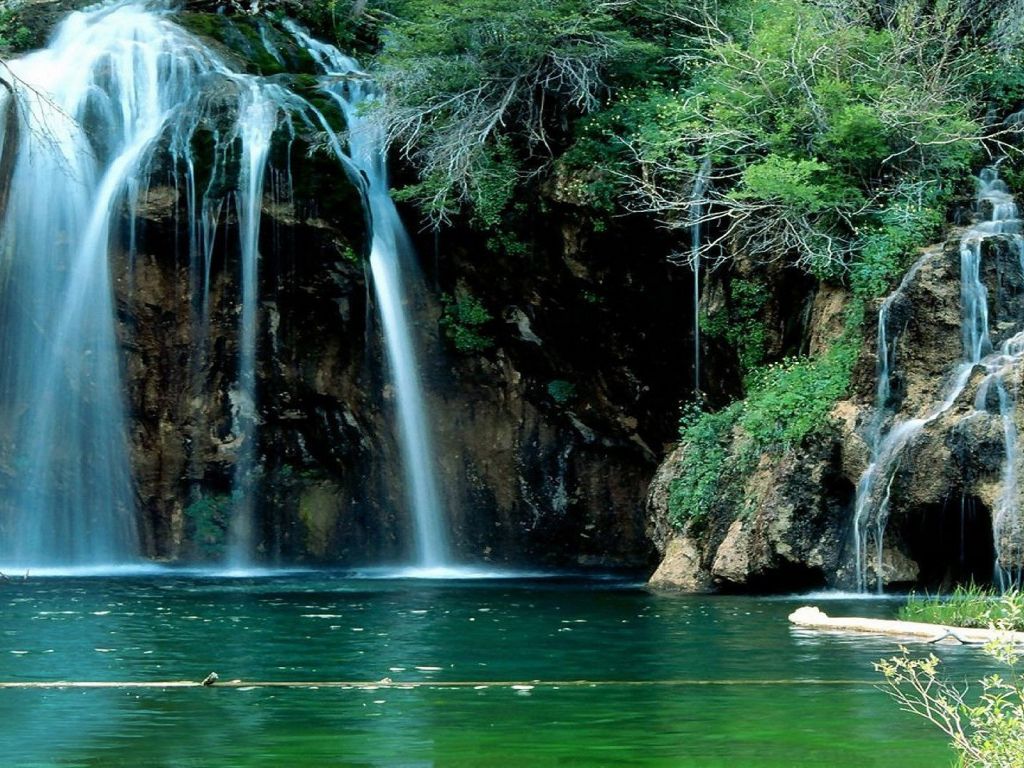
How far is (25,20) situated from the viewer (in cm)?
2527

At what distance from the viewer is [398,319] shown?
2241cm

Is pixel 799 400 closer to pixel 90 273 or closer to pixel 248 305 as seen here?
pixel 248 305

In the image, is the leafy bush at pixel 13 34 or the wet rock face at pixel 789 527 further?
the leafy bush at pixel 13 34

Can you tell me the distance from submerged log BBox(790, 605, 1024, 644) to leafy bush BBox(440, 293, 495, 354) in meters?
10.0

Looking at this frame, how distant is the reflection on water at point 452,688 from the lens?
23.7 ft

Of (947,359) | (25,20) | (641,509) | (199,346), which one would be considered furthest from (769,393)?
(25,20)

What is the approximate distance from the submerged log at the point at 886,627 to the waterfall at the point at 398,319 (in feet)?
33.2

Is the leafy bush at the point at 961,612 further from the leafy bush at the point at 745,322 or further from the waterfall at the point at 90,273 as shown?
the waterfall at the point at 90,273

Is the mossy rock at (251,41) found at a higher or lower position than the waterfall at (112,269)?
higher

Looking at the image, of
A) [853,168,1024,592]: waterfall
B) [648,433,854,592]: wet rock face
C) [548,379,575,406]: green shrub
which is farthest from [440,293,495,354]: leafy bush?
[853,168,1024,592]: waterfall

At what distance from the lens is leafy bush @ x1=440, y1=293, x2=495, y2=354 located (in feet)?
73.7

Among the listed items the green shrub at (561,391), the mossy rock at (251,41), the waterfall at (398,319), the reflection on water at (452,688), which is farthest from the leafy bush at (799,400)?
the mossy rock at (251,41)

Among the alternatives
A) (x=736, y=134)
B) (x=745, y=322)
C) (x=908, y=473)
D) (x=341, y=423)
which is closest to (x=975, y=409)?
(x=908, y=473)

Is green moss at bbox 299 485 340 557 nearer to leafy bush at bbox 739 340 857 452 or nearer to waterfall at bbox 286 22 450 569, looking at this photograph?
waterfall at bbox 286 22 450 569
